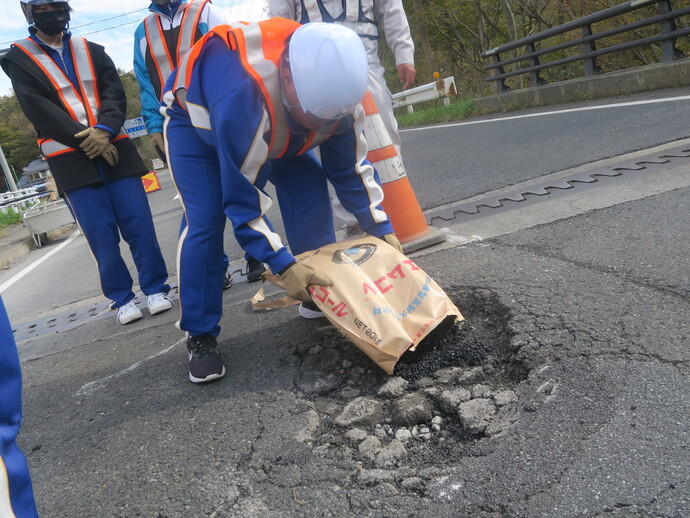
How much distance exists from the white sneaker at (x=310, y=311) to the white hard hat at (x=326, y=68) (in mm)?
1062

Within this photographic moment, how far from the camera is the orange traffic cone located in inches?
140

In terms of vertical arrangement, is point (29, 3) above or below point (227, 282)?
above

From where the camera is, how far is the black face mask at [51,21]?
143 inches

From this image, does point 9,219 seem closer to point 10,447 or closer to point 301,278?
point 301,278

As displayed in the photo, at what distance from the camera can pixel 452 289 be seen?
288 centimetres

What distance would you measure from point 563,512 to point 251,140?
1577mm

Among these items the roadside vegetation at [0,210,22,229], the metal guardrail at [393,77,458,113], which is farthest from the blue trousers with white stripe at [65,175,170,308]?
the roadside vegetation at [0,210,22,229]

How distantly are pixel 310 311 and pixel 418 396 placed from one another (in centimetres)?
105

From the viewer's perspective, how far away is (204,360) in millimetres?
2592

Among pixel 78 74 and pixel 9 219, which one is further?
pixel 9 219

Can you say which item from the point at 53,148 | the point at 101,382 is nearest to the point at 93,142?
the point at 53,148

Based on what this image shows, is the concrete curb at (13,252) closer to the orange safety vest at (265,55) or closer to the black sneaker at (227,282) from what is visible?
the black sneaker at (227,282)

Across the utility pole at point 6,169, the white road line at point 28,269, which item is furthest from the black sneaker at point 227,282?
the utility pole at point 6,169

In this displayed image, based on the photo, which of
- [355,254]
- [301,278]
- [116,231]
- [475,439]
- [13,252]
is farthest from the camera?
[13,252]
